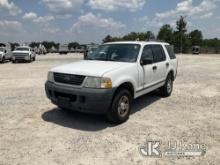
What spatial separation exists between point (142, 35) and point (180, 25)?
54.3 ft

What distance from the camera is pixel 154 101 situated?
7.97m

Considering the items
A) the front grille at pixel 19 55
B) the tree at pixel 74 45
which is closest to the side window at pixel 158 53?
the front grille at pixel 19 55

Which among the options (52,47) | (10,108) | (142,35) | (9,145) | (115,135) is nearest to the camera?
(9,145)

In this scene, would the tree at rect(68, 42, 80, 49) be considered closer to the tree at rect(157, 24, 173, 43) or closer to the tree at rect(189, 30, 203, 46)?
the tree at rect(157, 24, 173, 43)

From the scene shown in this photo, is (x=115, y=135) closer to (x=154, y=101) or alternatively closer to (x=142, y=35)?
(x=154, y=101)

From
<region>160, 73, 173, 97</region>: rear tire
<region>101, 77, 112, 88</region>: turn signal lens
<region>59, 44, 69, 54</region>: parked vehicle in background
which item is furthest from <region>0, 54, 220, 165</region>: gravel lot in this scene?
<region>59, 44, 69, 54</region>: parked vehicle in background

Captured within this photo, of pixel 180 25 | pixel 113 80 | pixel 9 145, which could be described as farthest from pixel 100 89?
pixel 180 25

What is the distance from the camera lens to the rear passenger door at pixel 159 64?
24.0 ft

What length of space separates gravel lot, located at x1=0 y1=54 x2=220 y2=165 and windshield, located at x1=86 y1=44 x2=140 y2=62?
59.3 inches

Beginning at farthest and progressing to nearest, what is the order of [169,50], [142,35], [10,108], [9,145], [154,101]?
[142,35]
[169,50]
[154,101]
[10,108]
[9,145]

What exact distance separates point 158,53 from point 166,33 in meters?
72.3

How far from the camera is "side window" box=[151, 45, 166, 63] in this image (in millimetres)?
7434

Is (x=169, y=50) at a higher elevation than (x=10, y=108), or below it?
higher

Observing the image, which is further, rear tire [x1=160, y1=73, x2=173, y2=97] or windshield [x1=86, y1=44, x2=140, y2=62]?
rear tire [x1=160, y1=73, x2=173, y2=97]
